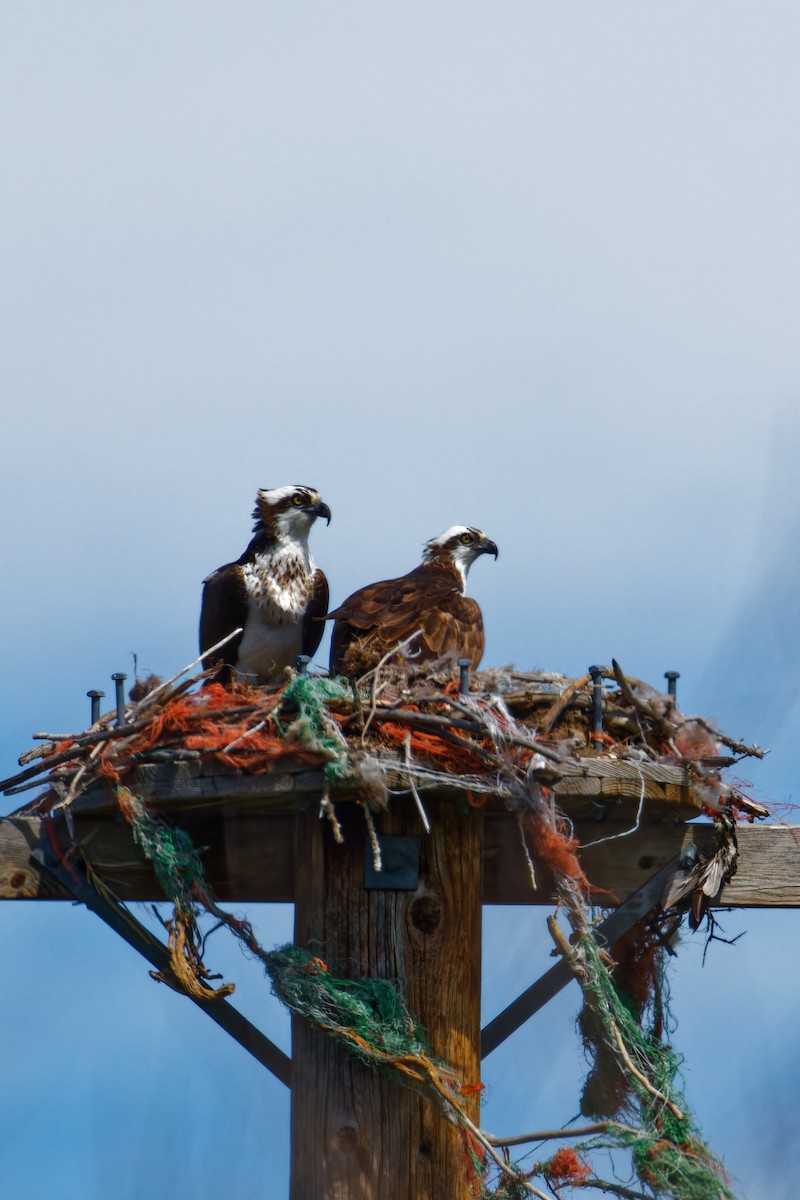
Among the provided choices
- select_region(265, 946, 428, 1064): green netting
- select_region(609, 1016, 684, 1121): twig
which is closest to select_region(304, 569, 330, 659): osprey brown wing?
select_region(265, 946, 428, 1064): green netting

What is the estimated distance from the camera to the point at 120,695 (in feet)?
20.7

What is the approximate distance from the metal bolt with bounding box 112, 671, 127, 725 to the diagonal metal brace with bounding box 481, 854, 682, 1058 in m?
1.76

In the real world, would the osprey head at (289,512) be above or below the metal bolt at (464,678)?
above

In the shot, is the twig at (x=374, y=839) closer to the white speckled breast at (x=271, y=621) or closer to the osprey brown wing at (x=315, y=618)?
the white speckled breast at (x=271, y=621)

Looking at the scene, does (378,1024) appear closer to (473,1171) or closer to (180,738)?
(473,1171)

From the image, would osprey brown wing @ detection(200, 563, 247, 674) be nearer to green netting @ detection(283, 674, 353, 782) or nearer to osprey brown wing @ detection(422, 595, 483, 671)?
osprey brown wing @ detection(422, 595, 483, 671)

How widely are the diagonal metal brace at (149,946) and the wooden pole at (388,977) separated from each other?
1.01ft

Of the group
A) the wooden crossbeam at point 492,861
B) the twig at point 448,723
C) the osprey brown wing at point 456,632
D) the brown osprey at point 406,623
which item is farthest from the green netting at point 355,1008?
the osprey brown wing at point 456,632

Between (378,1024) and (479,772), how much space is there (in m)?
0.89

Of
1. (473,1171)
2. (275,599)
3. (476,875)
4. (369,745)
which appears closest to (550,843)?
(476,875)

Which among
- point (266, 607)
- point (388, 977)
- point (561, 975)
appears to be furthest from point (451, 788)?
point (266, 607)

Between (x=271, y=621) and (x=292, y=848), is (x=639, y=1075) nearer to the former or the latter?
(x=292, y=848)

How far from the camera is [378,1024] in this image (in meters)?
5.50

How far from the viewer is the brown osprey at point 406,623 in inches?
284
